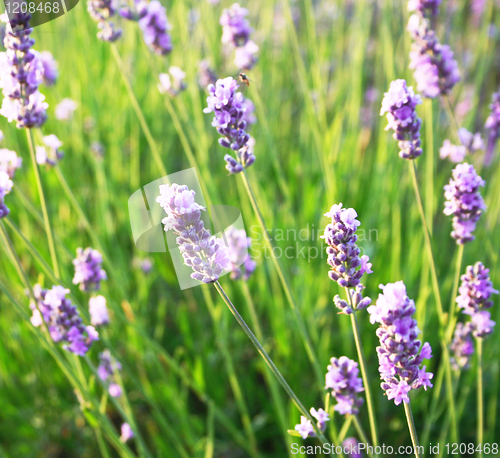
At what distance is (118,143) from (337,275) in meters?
2.37

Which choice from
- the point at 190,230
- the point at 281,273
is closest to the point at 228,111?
the point at 190,230

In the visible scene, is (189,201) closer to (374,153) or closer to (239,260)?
(239,260)

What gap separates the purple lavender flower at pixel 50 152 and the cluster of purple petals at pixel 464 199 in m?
1.32

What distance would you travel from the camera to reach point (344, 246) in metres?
0.87

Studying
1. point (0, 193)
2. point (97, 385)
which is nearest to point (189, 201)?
point (0, 193)

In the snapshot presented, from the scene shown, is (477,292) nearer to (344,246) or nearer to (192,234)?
(344,246)

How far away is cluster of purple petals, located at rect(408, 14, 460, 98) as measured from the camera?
148 cm

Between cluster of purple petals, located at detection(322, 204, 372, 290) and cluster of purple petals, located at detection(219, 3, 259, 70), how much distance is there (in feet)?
3.82

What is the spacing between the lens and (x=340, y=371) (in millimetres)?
1069

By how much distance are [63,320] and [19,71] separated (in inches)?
26.0

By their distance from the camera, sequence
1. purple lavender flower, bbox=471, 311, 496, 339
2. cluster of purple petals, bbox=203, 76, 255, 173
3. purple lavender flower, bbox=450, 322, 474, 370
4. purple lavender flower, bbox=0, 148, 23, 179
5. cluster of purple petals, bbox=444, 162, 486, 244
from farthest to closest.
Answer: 1. purple lavender flower, bbox=450, 322, 474, 370
2. purple lavender flower, bbox=0, 148, 23, 179
3. purple lavender flower, bbox=471, 311, 496, 339
4. cluster of purple petals, bbox=444, 162, 486, 244
5. cluster of purple petals, bbox=203, 76, 255, 173

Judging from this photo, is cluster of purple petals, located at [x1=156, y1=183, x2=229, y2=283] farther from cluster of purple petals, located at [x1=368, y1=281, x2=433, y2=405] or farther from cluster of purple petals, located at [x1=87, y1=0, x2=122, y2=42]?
cluster of purple petals, located at [x1=87, y1=0, x2=122, y2=42]

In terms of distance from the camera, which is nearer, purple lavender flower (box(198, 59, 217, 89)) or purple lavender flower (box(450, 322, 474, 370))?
purple lavender flower (box(450, 322, 474, 370))

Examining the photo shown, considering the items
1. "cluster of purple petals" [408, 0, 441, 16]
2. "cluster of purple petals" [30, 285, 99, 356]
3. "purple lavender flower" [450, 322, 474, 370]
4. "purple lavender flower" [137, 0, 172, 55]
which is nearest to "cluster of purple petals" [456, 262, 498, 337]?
"purple lavender flower" [450, 322, 474, 370]
